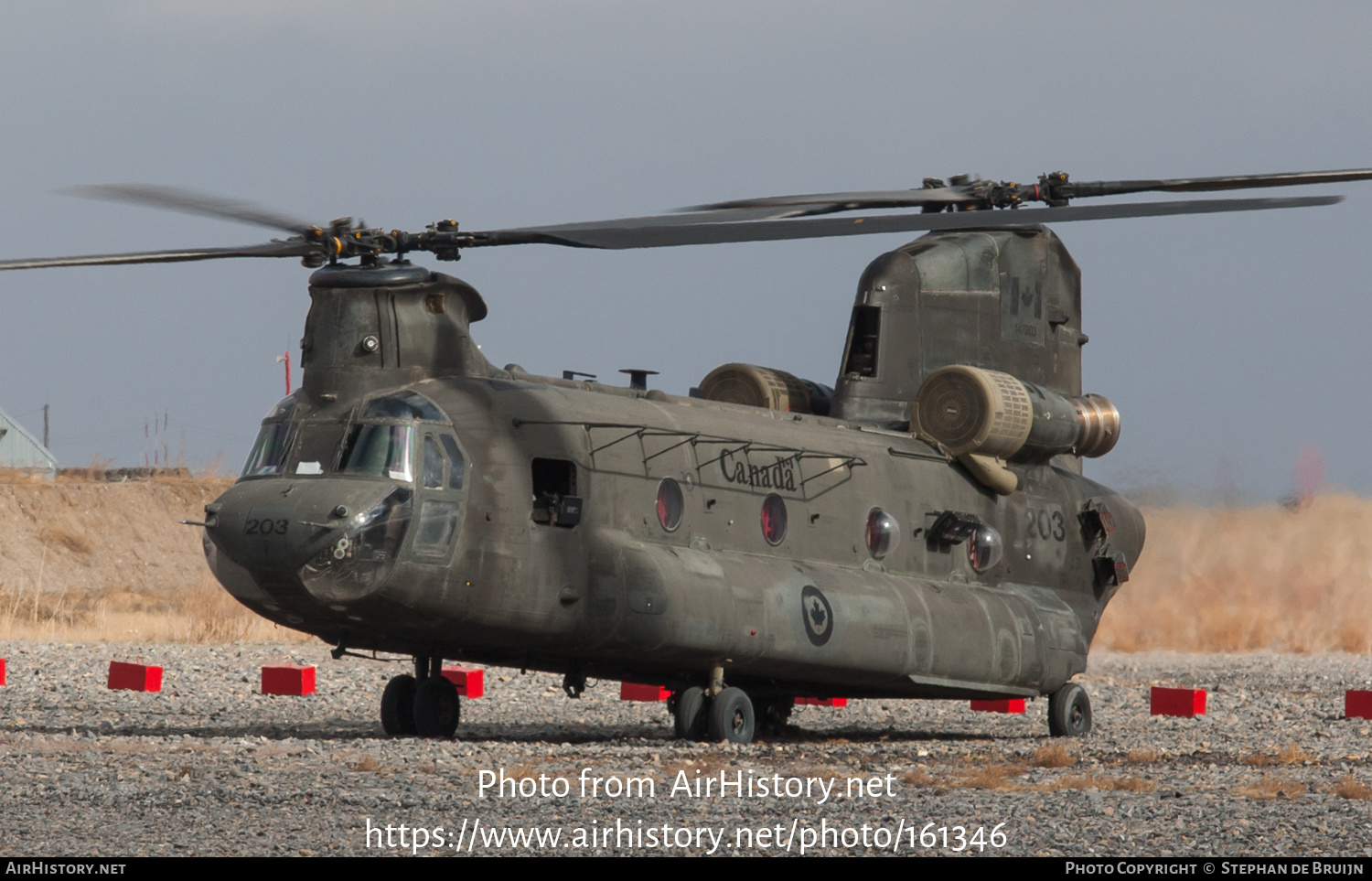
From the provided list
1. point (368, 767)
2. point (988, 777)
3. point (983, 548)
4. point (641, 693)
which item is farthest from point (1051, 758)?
point (641, 693)

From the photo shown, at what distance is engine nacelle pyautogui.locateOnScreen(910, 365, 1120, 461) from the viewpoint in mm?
18188

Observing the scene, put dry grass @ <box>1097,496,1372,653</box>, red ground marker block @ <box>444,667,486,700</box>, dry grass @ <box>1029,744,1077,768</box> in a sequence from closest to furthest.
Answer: dry grass @ <box>1029,744,1077,768</box> < red ground marker block @ <box>444,667,486,700</box> < dry grass @ <box>1097,496,1372,653</box>

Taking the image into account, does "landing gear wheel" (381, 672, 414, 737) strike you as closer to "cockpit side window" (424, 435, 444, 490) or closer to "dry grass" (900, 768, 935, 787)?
"cockpit side window" (424, 435, 444, 490)

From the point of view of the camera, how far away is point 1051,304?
20.0m

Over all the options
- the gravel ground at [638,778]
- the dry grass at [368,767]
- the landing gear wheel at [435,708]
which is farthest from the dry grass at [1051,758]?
the dry grass at [368,767]

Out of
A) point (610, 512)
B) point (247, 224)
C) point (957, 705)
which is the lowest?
point (957, 705)

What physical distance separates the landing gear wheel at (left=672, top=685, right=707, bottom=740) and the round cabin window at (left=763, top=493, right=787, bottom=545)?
1.67 meters

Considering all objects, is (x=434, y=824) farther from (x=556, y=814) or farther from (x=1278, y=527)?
(x=1278, y=527)

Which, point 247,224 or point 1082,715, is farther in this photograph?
point 1082,715

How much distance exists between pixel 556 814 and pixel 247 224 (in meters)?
6.25

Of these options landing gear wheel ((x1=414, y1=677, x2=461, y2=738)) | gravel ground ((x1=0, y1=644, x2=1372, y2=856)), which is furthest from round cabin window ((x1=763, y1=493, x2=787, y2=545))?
landing gear wheel ((x1=414, y1=677, x2=461, y2=738))

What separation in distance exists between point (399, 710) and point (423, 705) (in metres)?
0.33

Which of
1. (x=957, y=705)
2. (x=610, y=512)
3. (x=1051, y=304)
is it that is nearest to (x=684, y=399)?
(x=610, y=512)
